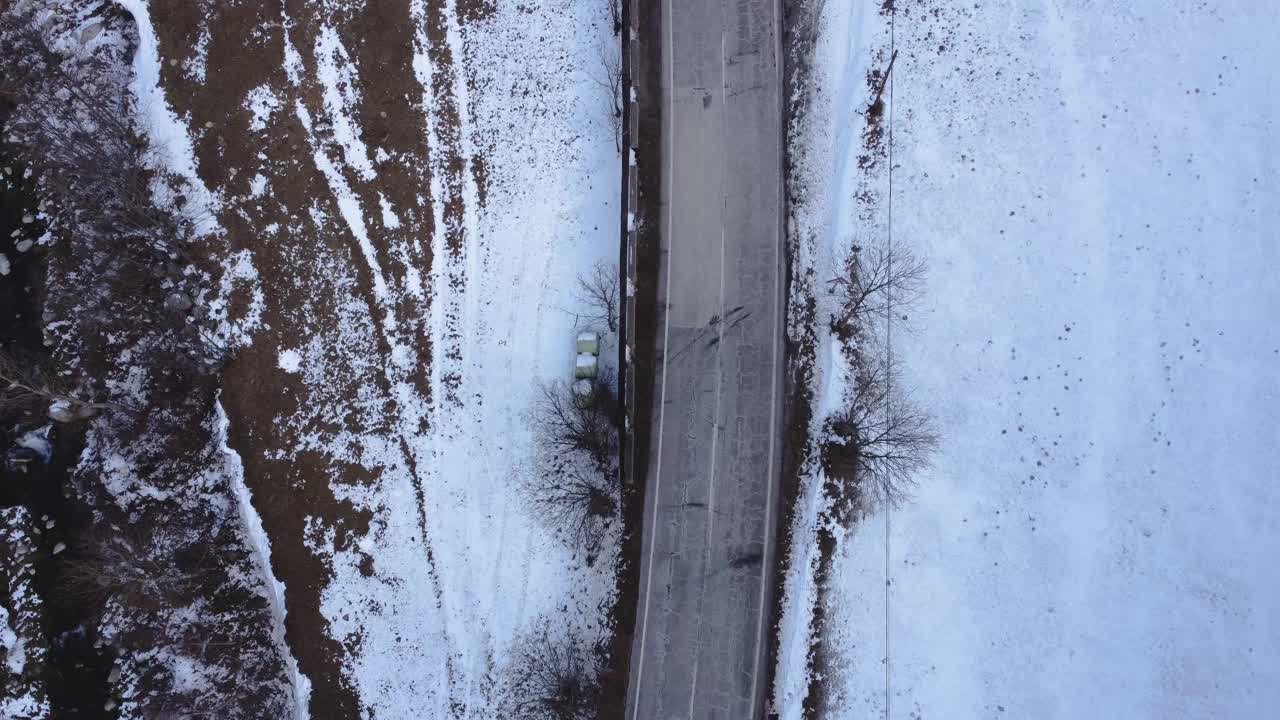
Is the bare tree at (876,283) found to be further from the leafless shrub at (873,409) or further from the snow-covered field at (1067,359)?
the snow-covered field at (1067,359)

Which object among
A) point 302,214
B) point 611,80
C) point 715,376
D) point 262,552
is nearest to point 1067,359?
point 715,376

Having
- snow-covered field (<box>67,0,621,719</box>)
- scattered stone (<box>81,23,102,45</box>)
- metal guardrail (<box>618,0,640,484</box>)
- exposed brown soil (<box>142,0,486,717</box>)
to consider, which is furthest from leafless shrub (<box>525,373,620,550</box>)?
scattered stone (<box>81,23,102,45</box>)

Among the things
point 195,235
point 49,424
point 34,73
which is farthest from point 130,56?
point 49,424

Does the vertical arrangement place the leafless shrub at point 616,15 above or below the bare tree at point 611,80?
above

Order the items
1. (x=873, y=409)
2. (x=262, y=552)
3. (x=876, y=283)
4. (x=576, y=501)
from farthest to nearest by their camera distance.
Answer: (x=262, y=552) < (x=576, y=501) < (x=876, y=283) < (x=873, y=409)

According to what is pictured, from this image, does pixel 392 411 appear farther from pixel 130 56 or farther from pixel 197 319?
pixel 130 56

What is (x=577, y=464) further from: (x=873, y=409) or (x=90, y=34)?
(x=90, y=34)

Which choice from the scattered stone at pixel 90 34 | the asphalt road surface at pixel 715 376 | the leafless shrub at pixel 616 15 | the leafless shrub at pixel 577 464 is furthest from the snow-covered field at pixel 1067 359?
the scattered stone at pixel 90 34
